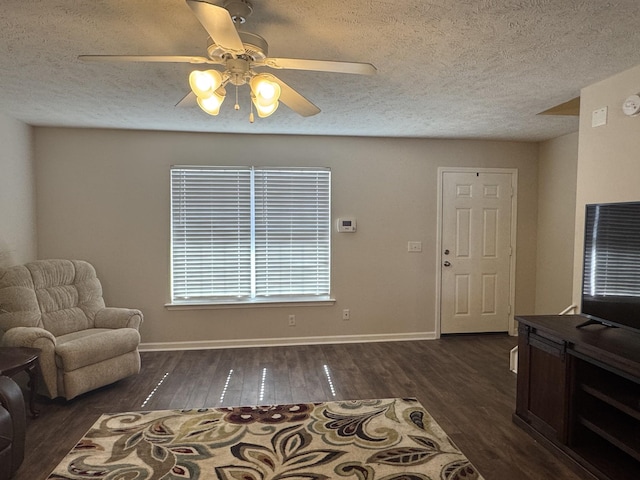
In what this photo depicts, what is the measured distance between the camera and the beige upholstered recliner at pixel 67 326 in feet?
9.52

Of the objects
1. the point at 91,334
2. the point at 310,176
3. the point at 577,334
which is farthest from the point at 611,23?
the point at 91,334

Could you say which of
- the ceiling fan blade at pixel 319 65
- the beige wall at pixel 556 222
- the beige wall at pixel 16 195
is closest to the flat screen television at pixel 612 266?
the ceiling fan blade at pixel 319 65

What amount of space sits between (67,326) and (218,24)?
3.22 meters

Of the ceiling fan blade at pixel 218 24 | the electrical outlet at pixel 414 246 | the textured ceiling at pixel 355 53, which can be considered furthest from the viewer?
the electrical outlet at pixel 414 246

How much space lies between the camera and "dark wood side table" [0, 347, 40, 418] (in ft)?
8.11

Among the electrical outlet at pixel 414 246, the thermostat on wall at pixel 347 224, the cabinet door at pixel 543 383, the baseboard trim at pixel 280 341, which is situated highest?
the thermostat on wall at pixel 347 224

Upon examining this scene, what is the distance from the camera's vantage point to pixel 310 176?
4469 mm

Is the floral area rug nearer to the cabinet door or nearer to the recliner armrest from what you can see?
the cabinet door

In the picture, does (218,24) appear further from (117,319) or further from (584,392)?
(117,319)

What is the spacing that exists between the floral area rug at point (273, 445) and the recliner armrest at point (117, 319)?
3.05 feet

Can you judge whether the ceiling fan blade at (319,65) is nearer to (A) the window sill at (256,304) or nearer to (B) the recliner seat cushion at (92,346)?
(B) the recliner seat cushion at (92,346)

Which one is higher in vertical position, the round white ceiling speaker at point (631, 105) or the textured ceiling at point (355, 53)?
the textured ceiling at point (355, 53)

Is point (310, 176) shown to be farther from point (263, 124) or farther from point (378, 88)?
point (378, 88)

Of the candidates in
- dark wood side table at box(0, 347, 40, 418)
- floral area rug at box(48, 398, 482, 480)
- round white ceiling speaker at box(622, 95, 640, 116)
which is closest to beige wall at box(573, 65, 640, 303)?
round white ceiling speaker at box(622, 95, 640, 116)
